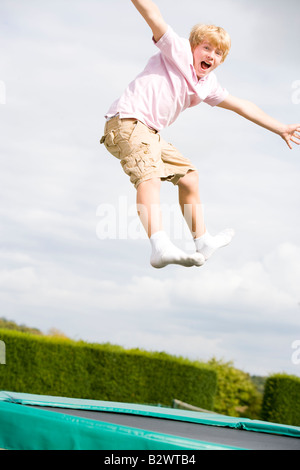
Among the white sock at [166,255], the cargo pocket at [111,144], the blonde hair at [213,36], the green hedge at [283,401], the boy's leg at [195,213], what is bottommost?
the green hedge at [283,401]

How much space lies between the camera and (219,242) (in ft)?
8.51

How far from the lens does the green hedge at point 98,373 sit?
585cm

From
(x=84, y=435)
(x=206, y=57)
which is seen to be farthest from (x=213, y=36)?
(x=84, y=435)

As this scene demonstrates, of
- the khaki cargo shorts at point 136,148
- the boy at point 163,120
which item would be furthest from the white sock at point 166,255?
the khaki cargo shorts at point 136,148

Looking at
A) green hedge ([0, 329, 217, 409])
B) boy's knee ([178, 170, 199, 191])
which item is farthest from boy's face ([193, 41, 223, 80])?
green hedge ([0, 329, 217, 409])

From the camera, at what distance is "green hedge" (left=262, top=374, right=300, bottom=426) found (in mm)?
6664

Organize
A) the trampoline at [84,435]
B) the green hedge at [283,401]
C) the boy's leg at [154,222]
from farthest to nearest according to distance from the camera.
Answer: the green hedge at [283,401] < the boy's leg at [154,222] < the trampoline at [84,435]

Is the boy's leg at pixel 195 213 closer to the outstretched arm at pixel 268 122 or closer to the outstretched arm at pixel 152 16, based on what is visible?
the outstretched arm at pixel 268 122

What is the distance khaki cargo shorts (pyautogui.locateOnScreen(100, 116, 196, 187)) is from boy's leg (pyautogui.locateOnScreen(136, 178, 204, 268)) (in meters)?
0.04

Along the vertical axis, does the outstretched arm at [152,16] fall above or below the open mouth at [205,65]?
above

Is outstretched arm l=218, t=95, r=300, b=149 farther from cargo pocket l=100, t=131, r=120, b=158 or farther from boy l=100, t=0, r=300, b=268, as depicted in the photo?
cargo pocket l=100, t=131, r=120, b=158

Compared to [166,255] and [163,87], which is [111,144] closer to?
[163,87]
